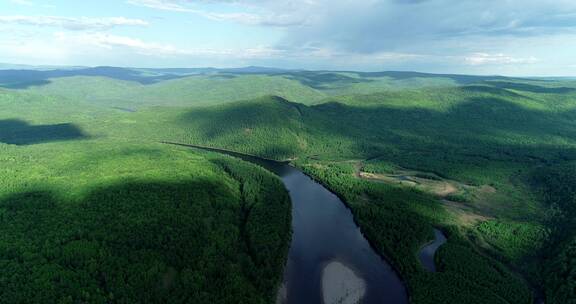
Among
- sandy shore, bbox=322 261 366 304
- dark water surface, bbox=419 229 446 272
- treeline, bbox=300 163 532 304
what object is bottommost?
sandy shore, bbox=322 261 366 304

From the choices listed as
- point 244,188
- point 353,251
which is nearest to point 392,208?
point 353,251

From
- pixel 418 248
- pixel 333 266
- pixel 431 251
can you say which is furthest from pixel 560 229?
pixel 333 266

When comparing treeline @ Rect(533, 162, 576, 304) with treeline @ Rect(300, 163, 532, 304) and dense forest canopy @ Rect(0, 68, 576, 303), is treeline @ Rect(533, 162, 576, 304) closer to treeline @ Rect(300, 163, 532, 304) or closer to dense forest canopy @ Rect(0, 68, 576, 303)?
dense forest canopy @ Rect(0, 68, 576, 303)

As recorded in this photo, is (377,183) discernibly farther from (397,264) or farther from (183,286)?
(183,286)

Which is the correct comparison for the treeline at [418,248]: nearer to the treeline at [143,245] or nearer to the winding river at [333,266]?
the winding river at [333,266]

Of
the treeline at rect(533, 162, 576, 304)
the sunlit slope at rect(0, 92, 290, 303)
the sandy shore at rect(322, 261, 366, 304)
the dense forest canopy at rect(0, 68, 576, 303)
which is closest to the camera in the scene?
the sunlit slope at rect(0, 92, 290, 303)

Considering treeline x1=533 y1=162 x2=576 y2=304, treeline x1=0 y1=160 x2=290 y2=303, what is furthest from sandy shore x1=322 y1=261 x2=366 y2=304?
treeline x1=533 y1=162 x2=576 y2=304

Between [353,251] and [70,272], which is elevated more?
[70,272]
